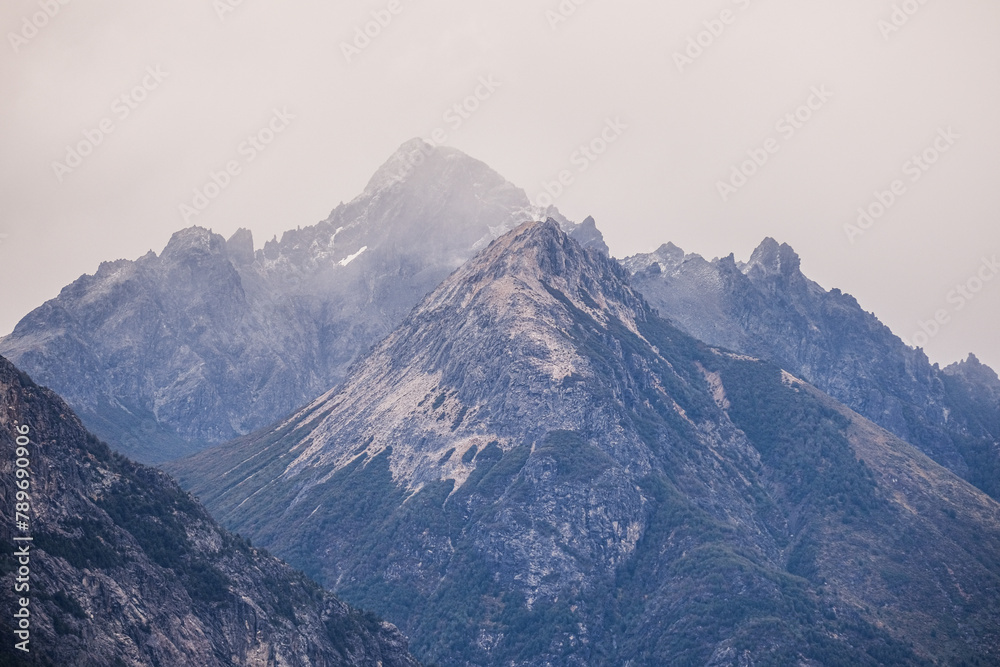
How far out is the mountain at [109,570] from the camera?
142m

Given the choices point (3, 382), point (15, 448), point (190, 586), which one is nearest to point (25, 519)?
point (15, 448)

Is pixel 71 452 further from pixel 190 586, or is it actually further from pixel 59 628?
pixel 59 628

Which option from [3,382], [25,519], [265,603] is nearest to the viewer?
[25,519]

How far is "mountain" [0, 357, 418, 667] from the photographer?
142375mm

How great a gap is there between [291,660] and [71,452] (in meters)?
50.8

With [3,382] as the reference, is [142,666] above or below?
below

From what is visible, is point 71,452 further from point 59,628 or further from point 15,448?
point 59,628

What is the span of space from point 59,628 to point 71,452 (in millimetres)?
40952

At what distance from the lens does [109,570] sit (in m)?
161

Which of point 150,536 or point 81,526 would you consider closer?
point 81,526

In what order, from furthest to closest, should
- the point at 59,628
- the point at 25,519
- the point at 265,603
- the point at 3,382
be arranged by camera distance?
the point at 265,603, the point at 3,382, the point at 25,519, the point at 59,628

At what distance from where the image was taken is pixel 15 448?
509 ft

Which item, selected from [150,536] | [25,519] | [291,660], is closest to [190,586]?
[150,536]

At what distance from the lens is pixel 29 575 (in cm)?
14238
